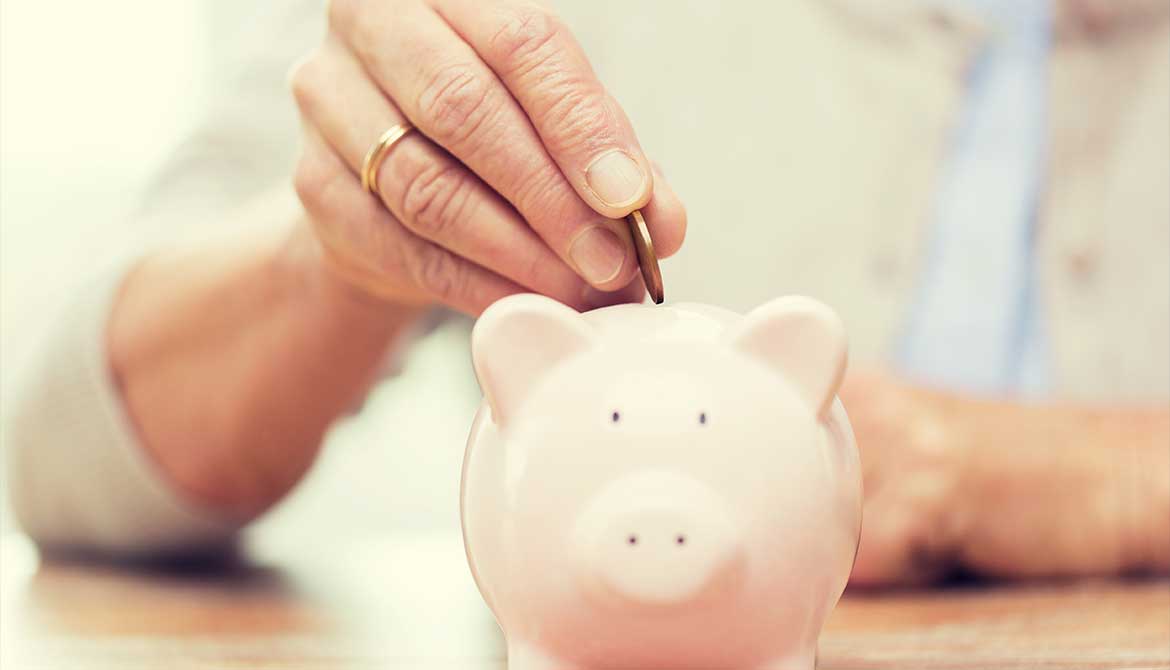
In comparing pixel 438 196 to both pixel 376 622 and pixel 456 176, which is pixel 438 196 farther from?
pixel 376 622

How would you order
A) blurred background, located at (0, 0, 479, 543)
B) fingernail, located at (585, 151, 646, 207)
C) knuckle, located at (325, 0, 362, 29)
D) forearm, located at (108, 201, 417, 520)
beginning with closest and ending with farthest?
fingernail, located at (585, 151, 646, 207), knuckle, located at (325, 0, 362, 29), forearm, located at (108, 201, 417, 520), blurred background, located at (0, 0, 479, 543)

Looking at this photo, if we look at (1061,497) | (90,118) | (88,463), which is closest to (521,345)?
(1061,497)

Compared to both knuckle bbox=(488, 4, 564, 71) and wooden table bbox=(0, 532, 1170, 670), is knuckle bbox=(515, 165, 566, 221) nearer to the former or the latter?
knuckle bbox=(488, 4, 564, 71)

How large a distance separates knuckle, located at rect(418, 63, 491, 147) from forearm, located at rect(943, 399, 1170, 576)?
0.57 m

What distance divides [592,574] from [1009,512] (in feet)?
2.02

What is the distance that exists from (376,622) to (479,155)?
1.14ft

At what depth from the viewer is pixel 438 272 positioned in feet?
2.34

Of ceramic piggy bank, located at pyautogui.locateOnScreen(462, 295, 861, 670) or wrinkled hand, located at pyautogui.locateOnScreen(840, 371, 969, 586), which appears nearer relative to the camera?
ceramic piggy bank, located at pyautogui.locateOnScreen(462, 295, 861, 670)

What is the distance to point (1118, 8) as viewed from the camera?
1.34 metres

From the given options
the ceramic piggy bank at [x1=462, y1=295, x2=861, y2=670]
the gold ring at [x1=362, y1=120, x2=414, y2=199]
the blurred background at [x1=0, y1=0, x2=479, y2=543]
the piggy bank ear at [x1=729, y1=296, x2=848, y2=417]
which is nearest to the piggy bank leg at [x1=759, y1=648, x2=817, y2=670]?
the ceramic piggy bank at [x1=462, y1=295, x2=861, y2=670]

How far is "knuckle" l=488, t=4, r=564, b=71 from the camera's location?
0.62 metres

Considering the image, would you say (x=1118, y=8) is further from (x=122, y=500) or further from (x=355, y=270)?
(x=122, y=500)

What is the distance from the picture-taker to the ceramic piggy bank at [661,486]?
487mm

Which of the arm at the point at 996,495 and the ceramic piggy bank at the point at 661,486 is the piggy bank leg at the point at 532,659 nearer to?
the ceramic piggy bank at the point at 661,486
